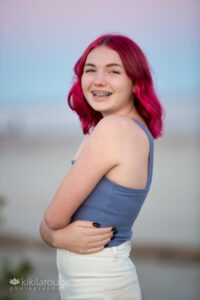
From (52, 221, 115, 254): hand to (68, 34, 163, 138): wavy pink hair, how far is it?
38 centimetres

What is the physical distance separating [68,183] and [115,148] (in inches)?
6.1

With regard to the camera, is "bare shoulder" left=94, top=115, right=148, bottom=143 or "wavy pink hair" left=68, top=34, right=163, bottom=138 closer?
"bare shoulder" left=94, top=115, right=148, bottom=143

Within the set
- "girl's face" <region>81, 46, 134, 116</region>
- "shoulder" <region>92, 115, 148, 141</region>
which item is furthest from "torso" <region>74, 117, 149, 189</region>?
"girl's face" <region>81, 46, 134, 116</region>

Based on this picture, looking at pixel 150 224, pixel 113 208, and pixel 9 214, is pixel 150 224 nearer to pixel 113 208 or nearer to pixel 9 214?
pixel 9 214

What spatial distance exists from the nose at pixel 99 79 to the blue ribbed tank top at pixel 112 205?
14cm

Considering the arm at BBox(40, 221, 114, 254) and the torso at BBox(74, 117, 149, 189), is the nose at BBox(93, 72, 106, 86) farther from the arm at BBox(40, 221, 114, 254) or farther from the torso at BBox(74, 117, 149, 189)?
the arm at BBox(40, 221, 114, 254)

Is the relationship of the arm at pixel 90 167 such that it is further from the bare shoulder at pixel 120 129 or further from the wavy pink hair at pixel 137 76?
the wavy pink hair at pixel 137 76

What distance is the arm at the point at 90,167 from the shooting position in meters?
1.31

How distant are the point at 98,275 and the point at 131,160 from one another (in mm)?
317

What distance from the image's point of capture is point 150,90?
4.88ft

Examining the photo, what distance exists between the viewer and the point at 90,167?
1309 mm

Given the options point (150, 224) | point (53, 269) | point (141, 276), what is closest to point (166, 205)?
point (150, 224)

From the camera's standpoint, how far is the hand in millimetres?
1343

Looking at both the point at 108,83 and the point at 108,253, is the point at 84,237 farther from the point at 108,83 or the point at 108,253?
the point at 108,83
